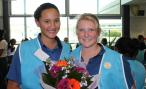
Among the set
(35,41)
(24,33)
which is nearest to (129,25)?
(24,33)

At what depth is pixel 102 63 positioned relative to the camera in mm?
2152

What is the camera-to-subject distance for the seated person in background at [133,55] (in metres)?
2.86

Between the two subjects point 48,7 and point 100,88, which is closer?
point 100,88

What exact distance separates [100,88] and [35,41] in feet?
2.03

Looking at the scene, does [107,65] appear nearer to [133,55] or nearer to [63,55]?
[63,55]

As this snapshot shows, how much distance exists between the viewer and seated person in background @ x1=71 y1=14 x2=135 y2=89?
6.97 ft

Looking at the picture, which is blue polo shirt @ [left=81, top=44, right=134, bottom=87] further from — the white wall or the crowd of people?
the white wall

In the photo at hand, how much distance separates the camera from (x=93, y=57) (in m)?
2.22

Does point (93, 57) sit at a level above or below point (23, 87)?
above

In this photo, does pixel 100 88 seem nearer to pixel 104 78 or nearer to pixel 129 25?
pixel 104 78

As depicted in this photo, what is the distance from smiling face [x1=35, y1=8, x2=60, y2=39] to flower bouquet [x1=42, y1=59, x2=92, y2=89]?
19.3 inches

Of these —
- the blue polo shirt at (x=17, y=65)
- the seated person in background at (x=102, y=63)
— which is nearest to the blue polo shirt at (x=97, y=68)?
the seated person in background at (x=102, y=63)

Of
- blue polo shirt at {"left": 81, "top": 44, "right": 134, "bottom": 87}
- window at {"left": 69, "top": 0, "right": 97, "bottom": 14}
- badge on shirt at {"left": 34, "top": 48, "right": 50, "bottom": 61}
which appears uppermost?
A: window at {"left": 69, "top": 0, "right": 97, "bottom": 14}

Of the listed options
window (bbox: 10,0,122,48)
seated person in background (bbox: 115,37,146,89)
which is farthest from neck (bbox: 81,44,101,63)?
window (bbox: 10,0,122,48)
